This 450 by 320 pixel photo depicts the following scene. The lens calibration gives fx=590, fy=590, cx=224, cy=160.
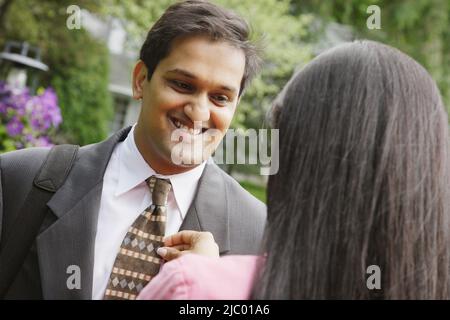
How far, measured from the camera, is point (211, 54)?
237 centimetres

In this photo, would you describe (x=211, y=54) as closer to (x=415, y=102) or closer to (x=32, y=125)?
(x=415, y=102)

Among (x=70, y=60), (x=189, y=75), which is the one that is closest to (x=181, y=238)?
(x=189, y=75)

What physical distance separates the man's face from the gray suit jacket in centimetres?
17

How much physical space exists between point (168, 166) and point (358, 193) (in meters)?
1.13

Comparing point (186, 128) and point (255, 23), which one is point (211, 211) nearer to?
point (186, 128)

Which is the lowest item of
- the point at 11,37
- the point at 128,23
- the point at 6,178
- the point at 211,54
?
the point at 6,178

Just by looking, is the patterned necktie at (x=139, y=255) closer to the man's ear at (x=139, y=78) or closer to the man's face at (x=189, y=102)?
the man's face at (x=189, y=102)

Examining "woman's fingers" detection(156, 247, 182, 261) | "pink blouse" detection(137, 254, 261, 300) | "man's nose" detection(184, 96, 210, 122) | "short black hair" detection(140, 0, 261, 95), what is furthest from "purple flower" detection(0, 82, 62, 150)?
"pink blouse" detection(137, 254, 261, 300)

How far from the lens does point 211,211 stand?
A: 2354mm

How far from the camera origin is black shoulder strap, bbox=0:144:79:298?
2033 millimetres

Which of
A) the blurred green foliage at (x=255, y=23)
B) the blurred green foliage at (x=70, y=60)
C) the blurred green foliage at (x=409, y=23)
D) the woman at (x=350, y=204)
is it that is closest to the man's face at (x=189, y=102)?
the woman at (x=350, y=204)

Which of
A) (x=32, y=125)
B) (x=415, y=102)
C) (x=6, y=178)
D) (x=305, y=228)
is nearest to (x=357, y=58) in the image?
(x=415, y=102)

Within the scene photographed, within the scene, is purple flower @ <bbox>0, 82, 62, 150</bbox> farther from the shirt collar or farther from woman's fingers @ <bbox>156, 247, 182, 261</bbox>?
woman's fingers @ <bbox>156, 247, 182, 261</bbox>

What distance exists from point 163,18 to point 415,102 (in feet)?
4.53
